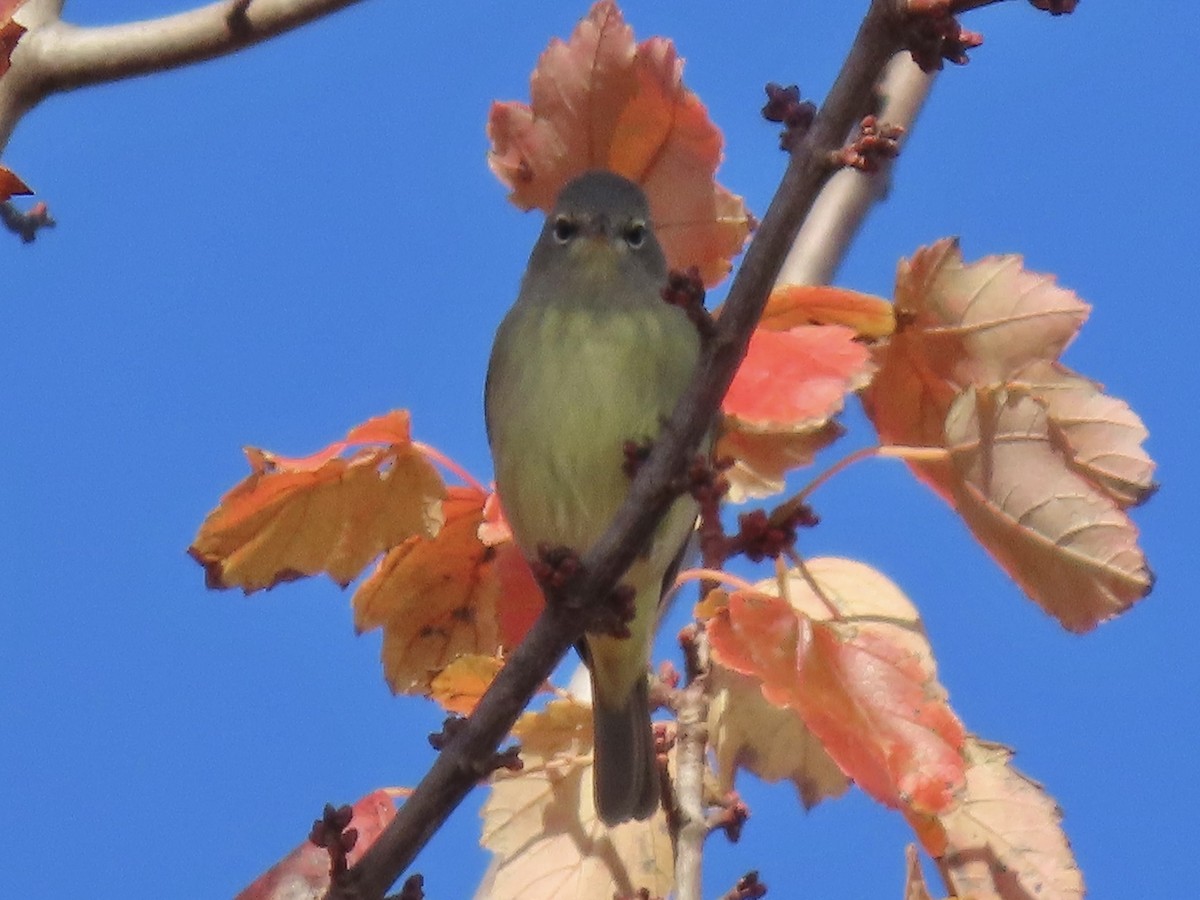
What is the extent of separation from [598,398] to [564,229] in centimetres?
56

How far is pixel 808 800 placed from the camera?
256cm

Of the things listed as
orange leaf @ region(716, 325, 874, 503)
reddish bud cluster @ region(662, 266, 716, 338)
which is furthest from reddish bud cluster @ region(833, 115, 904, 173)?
orange leaf @ region(716, 325, 874, 503)

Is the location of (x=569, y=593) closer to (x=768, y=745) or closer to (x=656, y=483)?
(x=656, y=483)

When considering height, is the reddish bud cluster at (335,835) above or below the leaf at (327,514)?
below

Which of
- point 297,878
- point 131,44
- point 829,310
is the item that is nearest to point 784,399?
point 829,310

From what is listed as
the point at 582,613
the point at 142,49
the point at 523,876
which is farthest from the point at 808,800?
the point at 142,49

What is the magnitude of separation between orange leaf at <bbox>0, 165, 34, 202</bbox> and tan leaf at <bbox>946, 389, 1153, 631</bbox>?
131cm

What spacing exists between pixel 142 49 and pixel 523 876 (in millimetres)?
1542

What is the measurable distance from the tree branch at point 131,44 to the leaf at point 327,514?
0.73 metres

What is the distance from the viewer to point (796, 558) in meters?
2.54

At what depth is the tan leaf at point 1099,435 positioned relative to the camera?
2.31m

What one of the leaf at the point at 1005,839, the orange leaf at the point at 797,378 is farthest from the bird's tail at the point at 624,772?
the orange leaf at the point at 797,378

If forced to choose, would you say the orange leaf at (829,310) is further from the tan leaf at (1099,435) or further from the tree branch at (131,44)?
the tree branch at (131,44)

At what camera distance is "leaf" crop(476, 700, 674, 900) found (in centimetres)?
256
